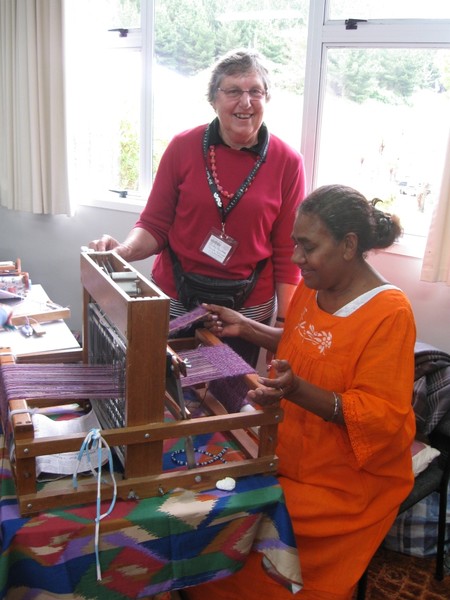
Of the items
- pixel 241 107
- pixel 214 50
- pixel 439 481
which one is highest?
pixel 214 50

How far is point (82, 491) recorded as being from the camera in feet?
3.73

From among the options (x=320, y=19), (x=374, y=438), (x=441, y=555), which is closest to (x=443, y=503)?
(x=441, y=555)

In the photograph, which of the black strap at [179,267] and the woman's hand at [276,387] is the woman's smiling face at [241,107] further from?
the woman's hand at [276,387]

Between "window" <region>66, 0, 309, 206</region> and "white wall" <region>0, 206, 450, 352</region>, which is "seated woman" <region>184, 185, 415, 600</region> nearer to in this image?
"window" <region>66, 0, 309, 206</region>

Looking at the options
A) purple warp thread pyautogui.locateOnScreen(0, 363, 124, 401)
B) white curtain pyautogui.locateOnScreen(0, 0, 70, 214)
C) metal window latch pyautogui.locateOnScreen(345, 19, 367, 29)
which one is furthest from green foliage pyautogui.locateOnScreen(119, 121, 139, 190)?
purple warp thread pyautogui.locateOnScreen(0, 363, 124, 401)

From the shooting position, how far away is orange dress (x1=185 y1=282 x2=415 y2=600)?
1.36m

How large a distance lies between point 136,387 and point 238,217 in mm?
985

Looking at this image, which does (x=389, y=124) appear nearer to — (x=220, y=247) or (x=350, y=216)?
(x=220, y=247)

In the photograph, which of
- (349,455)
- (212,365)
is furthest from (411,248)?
(212,365)

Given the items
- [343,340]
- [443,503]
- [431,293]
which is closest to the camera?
[343,340]

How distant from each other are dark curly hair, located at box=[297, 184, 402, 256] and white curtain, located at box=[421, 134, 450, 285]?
95cm

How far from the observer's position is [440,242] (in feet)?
7.91

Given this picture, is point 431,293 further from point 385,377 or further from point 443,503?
point 385,377

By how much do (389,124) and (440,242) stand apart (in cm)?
68
